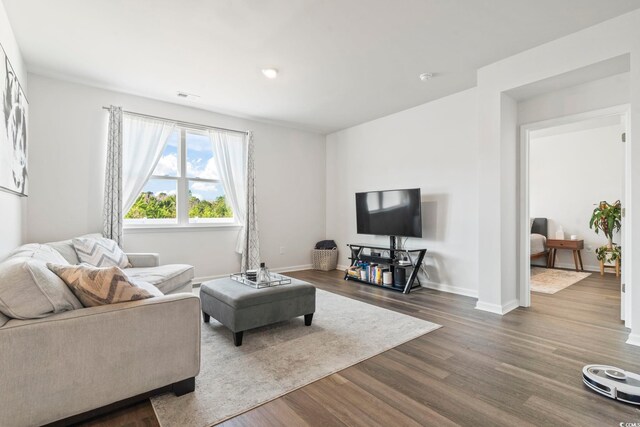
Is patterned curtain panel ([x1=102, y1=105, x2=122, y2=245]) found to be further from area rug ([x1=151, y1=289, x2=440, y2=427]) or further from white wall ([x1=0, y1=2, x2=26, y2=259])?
area rug ([x1=151, y1=289, x2=440, y2=427])

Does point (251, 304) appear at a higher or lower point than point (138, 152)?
lower

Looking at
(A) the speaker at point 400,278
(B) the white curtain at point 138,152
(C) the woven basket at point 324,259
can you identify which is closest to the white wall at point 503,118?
(A) the speaker at point 400,278

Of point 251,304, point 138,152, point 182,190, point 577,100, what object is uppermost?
point 577,100

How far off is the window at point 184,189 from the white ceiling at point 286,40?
0.86 metres

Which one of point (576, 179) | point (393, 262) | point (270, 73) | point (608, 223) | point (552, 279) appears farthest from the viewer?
point (576, 179)

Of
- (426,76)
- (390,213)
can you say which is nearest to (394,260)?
(390,213)

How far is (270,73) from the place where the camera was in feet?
11.6

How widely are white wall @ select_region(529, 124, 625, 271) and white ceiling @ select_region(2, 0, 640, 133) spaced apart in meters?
3.83

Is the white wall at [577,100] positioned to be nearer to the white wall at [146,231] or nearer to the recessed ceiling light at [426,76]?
the recessed ceiling light at [426,76]

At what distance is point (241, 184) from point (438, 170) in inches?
121

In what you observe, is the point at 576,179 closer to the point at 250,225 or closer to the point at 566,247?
the point at 566,247

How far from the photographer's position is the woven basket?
229 inches

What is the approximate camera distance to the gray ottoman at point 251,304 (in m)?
2.51

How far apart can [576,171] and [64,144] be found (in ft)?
27.5
